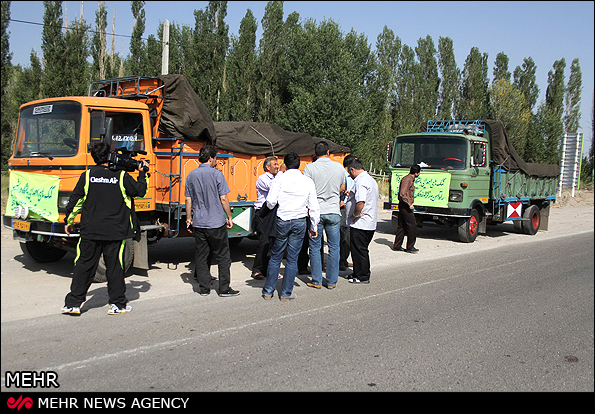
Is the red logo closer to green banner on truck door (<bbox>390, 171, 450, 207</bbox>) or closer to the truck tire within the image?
green banner on truck door (<bbox>390, 171, 450, 207</bbox>)

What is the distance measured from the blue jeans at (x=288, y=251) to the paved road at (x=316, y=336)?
0.25m

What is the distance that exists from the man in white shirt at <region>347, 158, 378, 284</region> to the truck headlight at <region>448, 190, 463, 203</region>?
17.9 ft

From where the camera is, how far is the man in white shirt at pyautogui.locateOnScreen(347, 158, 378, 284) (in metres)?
7.76

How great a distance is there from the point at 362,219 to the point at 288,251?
151 centimetres

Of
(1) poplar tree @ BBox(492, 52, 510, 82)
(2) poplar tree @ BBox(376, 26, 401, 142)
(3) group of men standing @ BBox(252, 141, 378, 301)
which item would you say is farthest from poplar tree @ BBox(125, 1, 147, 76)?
(1) poplar tree @ BBox(492, 52, 510, 82)

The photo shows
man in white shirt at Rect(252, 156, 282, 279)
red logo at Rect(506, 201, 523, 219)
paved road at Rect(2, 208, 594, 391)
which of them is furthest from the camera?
red logo at Rect(506, 201, 523, 219)

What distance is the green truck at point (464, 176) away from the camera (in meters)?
12.8

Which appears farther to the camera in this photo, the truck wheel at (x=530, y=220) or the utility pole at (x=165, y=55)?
the utility pole at (x=165, y=55)

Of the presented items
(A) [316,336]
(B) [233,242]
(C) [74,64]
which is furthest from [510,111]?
(A) [316,336]

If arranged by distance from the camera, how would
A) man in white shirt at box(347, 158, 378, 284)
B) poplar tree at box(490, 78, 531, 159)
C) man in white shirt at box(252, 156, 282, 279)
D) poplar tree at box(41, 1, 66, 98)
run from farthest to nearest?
poplar tree at box(490, 78, 531, 159) → poplar tree at box(41, 1, 66, 98) → man in white shirt at box(252, 156, 282, 279) → man in white shirt at box(347, 158, 378, 284)

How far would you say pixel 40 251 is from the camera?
8531mm

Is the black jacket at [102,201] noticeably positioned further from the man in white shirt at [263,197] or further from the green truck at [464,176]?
the green truck at [464,176]

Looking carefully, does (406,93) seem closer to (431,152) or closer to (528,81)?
(528,81)

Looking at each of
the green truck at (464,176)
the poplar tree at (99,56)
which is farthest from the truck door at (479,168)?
the poplar tree at (99,56)
